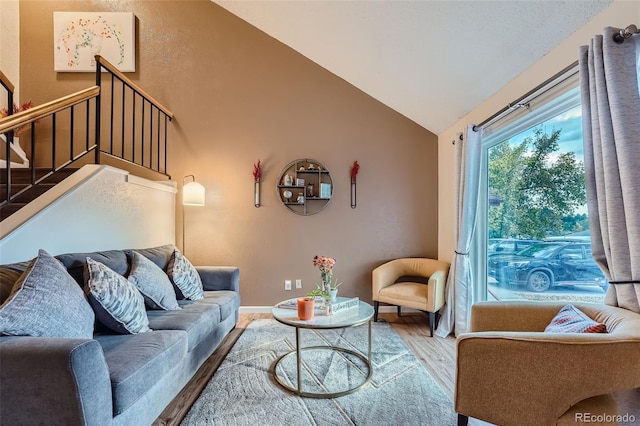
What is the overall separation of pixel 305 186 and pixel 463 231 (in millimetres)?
1820

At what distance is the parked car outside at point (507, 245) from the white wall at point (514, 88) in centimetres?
50

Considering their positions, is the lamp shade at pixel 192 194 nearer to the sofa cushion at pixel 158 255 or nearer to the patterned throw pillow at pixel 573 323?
the sofa cushion at pixel 158 255

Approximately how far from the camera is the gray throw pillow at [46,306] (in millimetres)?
1319

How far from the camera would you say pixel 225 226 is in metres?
3.81

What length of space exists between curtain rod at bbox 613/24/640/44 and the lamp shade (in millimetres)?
3510

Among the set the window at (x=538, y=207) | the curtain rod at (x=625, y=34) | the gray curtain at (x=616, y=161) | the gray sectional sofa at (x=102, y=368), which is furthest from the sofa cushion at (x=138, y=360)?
the curtain rod at (x=625, y=34)

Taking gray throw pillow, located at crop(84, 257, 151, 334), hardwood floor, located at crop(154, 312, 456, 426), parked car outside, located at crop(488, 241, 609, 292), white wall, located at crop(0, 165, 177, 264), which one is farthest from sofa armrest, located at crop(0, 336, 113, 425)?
parked car outside, located at crop(488, 241, 609, 292)

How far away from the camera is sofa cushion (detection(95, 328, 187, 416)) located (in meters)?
1.39

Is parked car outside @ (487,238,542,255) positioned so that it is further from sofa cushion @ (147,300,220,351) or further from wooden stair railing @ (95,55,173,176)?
wooden stair railing @ (95,55,173,176)

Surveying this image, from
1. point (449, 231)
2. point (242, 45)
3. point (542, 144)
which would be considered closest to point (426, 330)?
point (449, 231)

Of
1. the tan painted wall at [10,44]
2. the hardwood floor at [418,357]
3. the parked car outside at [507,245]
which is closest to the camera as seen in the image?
the hardwood floor at [418,357]

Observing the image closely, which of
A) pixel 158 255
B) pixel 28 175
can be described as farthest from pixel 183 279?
pixel 28 175

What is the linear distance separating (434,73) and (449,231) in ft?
5.67

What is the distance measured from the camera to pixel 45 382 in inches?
45.3
